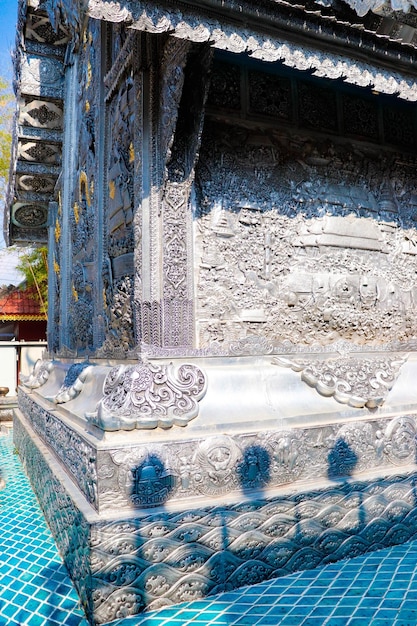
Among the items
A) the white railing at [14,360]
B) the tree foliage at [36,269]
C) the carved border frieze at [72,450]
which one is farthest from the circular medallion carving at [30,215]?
the tree foliage at [36,269]

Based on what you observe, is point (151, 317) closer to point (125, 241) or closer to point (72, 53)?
point (125, 241)

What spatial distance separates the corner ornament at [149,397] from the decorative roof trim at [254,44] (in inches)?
73.0

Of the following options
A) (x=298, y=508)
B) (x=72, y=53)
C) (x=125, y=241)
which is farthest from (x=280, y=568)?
(x=72, y=53)

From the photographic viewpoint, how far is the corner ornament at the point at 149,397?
2.67 meters

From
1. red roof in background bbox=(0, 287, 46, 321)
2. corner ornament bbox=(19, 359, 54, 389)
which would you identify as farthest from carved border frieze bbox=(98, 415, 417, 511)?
red roof in background bbox=(0, 287, 46, 321)

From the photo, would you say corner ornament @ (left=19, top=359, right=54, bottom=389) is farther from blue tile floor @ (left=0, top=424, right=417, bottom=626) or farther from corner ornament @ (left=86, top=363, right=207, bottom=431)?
corner ornament @ (left=86, top=363, right=207, bottom=431)

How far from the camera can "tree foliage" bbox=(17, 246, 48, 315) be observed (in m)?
19.1

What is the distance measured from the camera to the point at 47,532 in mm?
3666

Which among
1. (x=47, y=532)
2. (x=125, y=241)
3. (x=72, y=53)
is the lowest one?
(x=47, y=532)

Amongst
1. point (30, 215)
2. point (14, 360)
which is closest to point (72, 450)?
point (30, 215)

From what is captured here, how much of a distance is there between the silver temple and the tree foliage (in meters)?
14.5

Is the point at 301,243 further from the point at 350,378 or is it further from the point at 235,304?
the point at 350,378

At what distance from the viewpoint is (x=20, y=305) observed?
18578 mm

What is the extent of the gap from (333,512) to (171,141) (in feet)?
8.41
